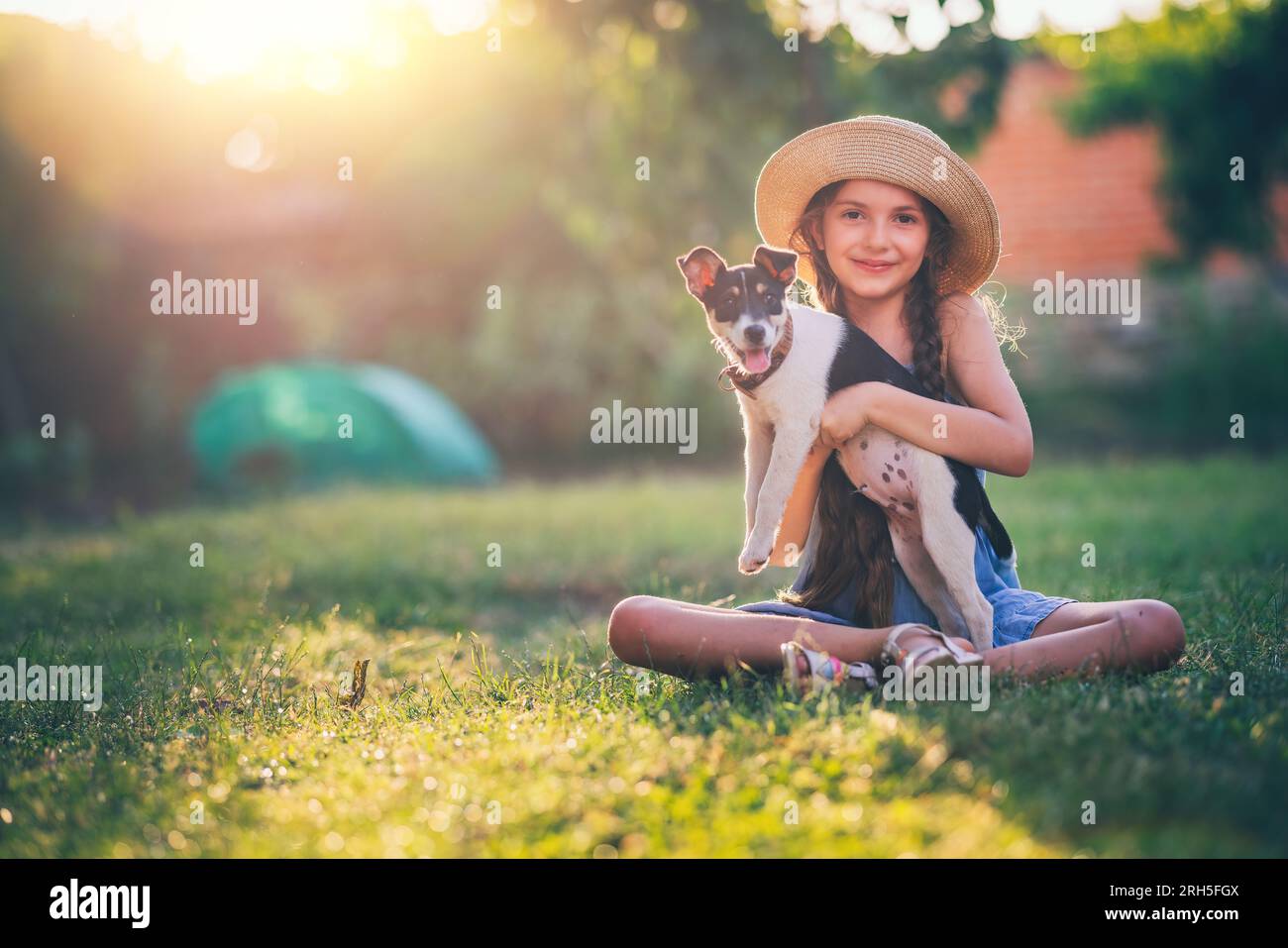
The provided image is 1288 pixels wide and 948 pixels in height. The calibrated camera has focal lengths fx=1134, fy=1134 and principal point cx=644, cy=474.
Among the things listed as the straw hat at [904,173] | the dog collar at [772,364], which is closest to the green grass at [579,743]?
the dog collar at [772,364]

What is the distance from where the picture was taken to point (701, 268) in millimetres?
3350

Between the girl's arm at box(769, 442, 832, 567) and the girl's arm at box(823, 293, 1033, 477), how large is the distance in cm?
16

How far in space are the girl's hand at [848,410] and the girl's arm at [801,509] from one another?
0.18 m

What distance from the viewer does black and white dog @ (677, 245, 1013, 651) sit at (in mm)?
A: 3141

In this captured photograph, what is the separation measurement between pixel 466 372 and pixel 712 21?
21.3ft

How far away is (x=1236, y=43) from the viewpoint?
468 inches

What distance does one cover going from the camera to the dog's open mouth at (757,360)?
316cm

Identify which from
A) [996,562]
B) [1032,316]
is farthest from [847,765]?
[1032,316]

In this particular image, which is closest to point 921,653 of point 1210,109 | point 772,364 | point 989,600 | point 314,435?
point 989,600

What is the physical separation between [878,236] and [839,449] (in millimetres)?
637

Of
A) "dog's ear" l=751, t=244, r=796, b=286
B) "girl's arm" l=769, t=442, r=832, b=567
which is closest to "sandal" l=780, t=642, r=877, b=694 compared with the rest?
"girl's arm" l=769, t=442, r=832, b=567

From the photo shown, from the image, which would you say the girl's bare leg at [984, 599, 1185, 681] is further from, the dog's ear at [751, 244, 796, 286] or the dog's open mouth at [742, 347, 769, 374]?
the dog's ear at [751, 244, 796, 286]
